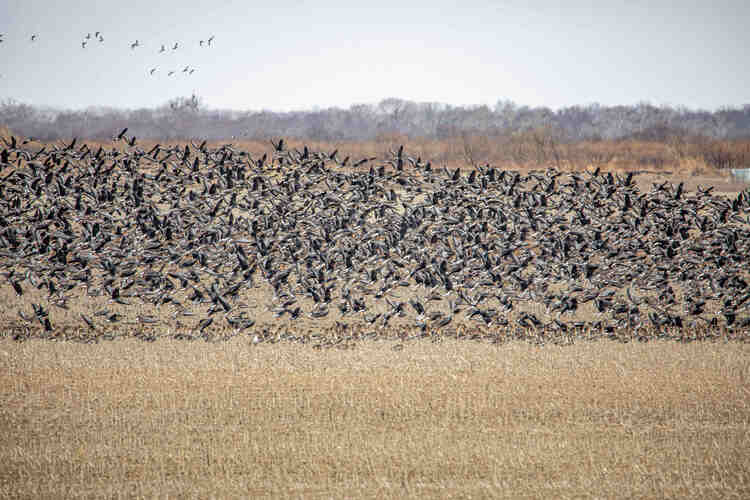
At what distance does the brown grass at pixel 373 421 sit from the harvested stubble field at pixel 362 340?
0.06m

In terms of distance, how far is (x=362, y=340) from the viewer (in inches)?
813

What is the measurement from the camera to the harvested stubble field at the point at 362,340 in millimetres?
11656

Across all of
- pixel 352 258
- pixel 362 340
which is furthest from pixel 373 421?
pixel 352 258

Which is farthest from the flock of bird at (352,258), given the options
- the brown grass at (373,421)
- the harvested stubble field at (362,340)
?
the brown grass at (373,421)

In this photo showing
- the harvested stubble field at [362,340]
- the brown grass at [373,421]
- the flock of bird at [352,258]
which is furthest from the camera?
the flock of bird at [352,258]

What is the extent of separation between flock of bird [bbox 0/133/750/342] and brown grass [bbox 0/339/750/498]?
2743 mm

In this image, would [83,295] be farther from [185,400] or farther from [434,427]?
[434,427]

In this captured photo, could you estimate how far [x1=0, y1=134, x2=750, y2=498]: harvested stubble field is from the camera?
11.7 metres

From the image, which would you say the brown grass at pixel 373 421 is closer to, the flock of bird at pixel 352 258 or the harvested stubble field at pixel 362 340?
the harvested stubble field at pixel 362 340

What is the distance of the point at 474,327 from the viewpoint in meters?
22.3

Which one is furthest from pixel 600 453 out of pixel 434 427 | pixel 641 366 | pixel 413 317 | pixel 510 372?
pixel 413 317

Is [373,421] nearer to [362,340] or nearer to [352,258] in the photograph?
[362,340]

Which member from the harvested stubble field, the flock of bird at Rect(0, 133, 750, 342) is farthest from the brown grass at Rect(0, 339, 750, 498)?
the flock of bird at Rect(0, 133, 750, 342)

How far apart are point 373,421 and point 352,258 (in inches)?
529
